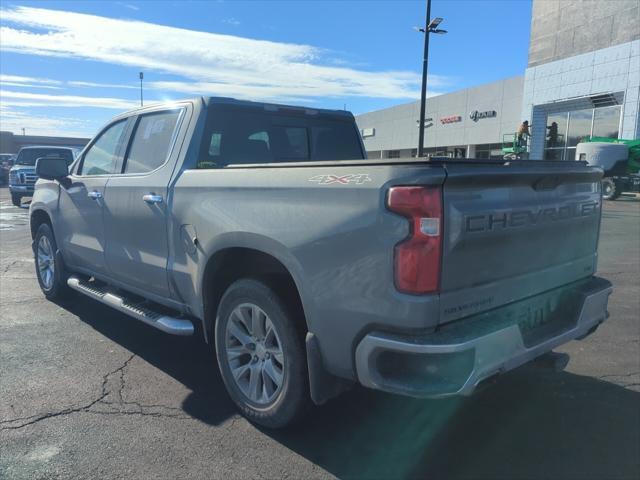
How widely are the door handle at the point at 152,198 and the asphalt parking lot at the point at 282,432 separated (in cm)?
136

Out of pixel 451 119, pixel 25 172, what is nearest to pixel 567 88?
pixel 451 119

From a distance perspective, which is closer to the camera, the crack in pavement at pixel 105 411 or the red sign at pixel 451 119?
the crack in pavement at pixel 105 411

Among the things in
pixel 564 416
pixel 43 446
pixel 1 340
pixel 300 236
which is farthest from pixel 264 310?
pixel 1 340

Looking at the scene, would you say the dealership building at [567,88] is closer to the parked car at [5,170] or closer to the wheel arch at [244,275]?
the wheel arch at [244,275]

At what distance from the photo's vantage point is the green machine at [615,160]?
21.6 metres

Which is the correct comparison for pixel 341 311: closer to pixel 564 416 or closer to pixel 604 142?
pixel 564 416

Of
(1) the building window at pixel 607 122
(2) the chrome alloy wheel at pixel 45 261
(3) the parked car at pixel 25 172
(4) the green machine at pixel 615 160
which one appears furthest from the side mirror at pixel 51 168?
(1) the building window at pixel 607 122

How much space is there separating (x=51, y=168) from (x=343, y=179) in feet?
12.6

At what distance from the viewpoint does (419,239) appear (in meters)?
2.48

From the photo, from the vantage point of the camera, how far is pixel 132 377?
4172mm

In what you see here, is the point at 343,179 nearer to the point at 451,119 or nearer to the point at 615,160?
the point at 615,160

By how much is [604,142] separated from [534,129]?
30.7 feet

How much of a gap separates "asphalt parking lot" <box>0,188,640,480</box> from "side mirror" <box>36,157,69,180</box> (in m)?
1.60

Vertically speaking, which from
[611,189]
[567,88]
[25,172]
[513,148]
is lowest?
[611,189]
